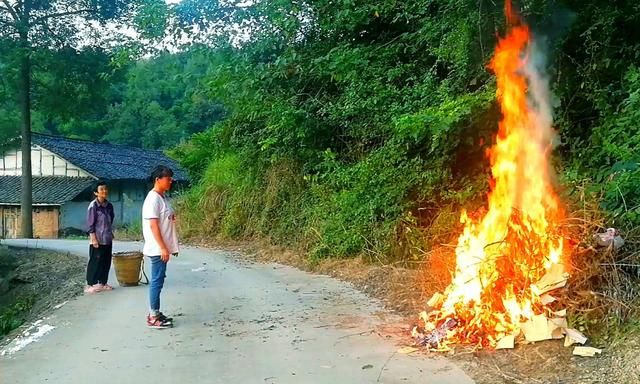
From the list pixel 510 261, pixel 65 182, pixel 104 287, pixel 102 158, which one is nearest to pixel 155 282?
pixel 104 287

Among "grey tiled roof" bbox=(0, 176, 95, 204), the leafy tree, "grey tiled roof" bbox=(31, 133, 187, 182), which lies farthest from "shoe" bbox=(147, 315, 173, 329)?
"grey tiled roof" bbox=(31, 133, 187, 182)

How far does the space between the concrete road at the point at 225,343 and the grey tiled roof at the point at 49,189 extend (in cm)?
2641

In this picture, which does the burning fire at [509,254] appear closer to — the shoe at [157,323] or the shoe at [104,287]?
the shoe at [157,323]

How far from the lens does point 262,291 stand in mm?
9500

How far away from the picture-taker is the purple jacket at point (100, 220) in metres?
9.59

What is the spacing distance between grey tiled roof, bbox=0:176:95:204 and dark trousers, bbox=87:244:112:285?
2542cm

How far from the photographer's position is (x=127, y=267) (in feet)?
33.0

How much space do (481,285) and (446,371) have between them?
132 cm

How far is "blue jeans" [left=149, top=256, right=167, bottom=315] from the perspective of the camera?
707 centimetres

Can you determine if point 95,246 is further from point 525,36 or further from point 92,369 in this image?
point 525,36

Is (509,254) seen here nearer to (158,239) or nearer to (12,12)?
(158,239)

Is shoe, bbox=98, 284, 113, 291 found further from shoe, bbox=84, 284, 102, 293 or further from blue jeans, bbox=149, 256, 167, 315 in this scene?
blue jeans, bbox=149, 256, 167, 315

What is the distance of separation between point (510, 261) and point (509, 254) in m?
0.08

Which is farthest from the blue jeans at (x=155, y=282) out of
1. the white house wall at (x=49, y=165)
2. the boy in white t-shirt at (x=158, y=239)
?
the white house wall at (x=49, y=165)
